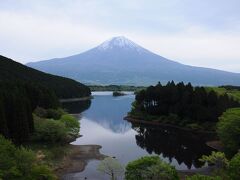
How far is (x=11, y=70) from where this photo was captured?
482ft

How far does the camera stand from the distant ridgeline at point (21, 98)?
51844 mm

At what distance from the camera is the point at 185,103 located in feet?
274

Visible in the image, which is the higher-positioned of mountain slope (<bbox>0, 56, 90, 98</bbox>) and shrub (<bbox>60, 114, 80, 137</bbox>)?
mountain slope (<bbox>0, 56, 90, 98</bbox>)

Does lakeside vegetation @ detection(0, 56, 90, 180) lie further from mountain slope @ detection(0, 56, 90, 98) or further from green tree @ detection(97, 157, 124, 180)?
mountain slope @ detection(0, 56, 90, 98)

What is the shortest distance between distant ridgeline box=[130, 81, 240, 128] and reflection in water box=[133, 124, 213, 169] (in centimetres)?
507

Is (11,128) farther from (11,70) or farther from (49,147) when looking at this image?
(11,70)

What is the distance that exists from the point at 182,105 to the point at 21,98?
3729 centimetres

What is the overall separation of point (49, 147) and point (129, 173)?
22.3 meters

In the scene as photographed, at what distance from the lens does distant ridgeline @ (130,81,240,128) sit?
7862cm

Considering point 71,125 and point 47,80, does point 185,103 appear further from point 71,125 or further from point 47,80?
point 47,80

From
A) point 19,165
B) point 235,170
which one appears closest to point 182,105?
point 19,165

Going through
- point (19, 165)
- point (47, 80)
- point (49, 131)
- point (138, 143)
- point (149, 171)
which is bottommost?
point (138, 143)

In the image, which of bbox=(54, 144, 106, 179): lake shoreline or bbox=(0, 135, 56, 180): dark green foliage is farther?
bbox=(54, 144, 106, 179): lake shoreline

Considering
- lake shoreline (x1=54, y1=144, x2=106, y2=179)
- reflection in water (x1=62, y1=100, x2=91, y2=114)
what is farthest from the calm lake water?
reflection in water (x1=62, y1=100, x2=91, y2=114)
